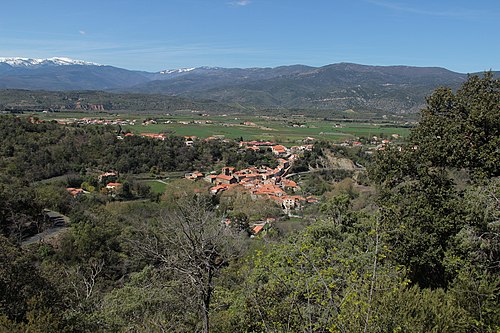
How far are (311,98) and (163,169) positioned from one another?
146 metres

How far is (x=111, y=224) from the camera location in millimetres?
21016

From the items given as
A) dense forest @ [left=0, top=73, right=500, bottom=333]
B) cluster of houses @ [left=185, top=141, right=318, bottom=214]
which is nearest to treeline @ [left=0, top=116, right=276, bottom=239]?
cluster of houses @ [left=185, top=141, right=318, bottom=214]

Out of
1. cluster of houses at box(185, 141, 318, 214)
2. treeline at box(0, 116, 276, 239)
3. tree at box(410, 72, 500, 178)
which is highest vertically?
tree at box(410, 72, 500, 178)

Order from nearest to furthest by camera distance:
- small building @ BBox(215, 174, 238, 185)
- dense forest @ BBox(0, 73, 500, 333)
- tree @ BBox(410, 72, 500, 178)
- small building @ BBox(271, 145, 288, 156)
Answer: dense forest @ BBox(0, 73, 500, 333) → tree @ BBox(410, 72, 500, 178) → small building @ BBox(215, 174, 238, 185) → small building @ BBox(271, 145, 288, 156)

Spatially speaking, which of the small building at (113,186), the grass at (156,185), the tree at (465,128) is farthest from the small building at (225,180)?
the tree at (465,128)

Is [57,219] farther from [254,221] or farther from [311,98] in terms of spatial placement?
[311,98]

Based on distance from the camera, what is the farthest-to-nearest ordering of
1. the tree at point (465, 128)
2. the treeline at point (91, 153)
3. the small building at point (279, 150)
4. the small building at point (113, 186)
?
1. the small building at point (279, 150)
2. the treeline at point (91, 153)
3. the small building at point (113, 186)
4. the tree at point (465, 128)

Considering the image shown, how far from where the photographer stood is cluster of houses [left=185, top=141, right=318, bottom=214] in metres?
36.8

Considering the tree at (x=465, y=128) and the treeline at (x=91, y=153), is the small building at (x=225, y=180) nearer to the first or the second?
the treeline at (x=91, y=153)

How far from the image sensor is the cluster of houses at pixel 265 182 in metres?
36.8

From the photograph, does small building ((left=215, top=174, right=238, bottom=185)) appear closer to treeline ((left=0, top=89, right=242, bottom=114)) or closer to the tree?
the tree

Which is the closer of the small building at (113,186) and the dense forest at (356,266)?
the dense forest at (356,266)

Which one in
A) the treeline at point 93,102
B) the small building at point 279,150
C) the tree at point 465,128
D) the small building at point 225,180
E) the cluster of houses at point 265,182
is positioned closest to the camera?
the tree at point 465,128

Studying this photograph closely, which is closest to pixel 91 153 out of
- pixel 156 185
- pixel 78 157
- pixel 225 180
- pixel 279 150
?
pixel 78 157
